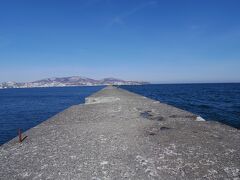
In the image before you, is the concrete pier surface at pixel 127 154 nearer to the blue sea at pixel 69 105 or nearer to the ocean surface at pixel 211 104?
the blue sea at pixel 69 105

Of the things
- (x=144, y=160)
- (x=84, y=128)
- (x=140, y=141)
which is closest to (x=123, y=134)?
(x=140, y=141)

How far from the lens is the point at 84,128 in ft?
41.8

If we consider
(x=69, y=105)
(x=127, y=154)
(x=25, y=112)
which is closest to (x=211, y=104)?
(x=69, y=105)

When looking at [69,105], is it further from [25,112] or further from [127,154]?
[127,154]

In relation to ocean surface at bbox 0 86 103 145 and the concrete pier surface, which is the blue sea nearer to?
ocean surface at bbox 0 86 103 145

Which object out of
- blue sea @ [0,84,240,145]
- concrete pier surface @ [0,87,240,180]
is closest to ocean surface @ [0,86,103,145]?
blue sea @ [0,84,240,145]

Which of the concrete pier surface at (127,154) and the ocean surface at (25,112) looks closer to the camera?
the concrete pier surface at (127,154)

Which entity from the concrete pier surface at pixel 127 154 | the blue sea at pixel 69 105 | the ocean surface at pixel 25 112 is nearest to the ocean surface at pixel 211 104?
the blue sea at pixel 69 105

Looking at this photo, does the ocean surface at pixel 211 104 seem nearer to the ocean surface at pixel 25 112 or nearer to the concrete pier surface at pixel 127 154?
the concrete pier surface at pixel 127 154

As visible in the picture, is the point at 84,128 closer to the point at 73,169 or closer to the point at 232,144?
the point at 73,169

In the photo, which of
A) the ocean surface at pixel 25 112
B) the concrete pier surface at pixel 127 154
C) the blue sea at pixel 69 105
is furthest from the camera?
the blue sea at pixel 69 105

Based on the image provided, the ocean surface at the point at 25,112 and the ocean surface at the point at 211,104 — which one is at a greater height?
the ocean surface at the point at 211,104

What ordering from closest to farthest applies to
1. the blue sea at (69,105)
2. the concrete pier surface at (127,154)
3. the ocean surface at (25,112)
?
the concrete pier surface at (127,154)
the ocean surface at (25,112)
the blue sea at (69,105)

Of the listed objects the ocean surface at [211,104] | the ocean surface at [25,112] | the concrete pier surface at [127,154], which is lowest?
the ocean surface at [25,112]
